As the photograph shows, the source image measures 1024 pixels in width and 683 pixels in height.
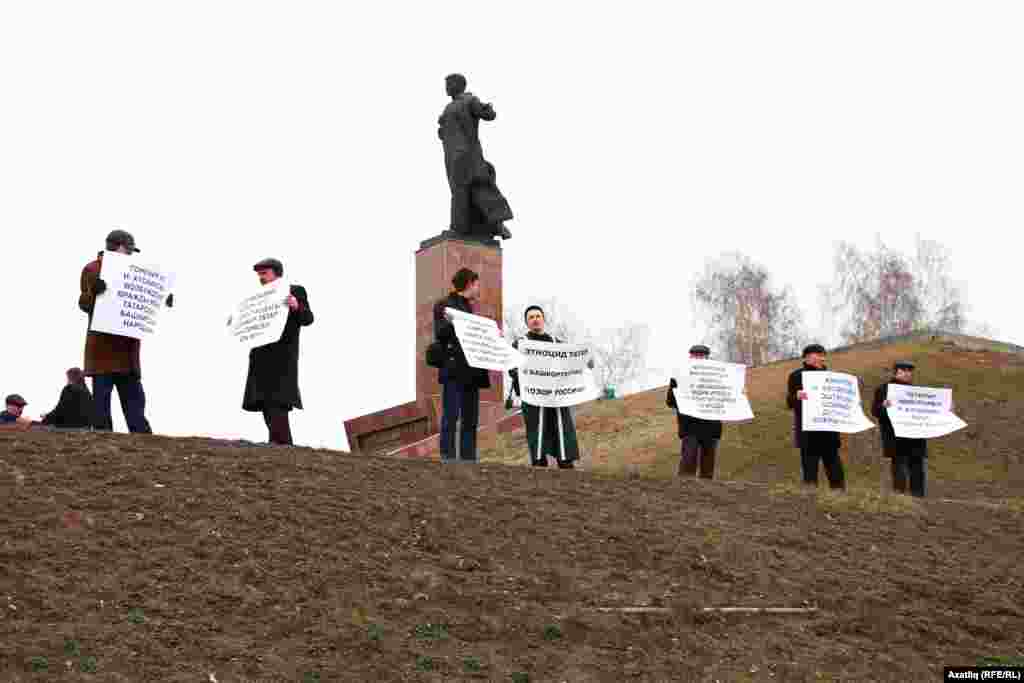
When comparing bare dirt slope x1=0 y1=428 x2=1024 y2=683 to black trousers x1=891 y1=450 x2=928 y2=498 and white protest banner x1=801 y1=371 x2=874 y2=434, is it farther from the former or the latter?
black trousers x1=891 y1=450 x2=928 y2=498

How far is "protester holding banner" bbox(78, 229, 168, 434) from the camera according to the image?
10.7 meters

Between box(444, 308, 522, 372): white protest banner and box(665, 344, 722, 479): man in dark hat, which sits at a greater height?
box(444, 308, 522, 372): white protest banner

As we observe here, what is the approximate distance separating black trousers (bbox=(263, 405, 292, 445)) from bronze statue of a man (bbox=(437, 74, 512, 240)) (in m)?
9.19

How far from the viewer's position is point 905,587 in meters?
8.72

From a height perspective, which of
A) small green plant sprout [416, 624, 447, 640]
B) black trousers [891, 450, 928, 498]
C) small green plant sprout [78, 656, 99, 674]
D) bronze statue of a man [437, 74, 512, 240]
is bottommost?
small green plant sprout [78, 656, 99, 674]

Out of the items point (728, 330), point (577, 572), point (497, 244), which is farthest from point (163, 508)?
point (728, 330)

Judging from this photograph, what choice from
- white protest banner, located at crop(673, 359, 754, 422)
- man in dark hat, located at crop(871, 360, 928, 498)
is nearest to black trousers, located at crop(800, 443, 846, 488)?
white protest banner, located at crop(673, 359, 754, 422)

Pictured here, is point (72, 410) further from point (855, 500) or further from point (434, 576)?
point (855, 500)

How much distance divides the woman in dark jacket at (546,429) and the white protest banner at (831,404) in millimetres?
2410

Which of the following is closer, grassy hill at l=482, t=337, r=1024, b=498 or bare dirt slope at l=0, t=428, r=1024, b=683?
bare dirt slope at l=0, t=428, r=1024, b=683

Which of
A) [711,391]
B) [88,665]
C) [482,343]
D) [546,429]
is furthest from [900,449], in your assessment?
[88,665]

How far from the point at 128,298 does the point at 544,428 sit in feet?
13.0

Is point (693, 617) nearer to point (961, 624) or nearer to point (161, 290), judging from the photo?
point (961, 624)

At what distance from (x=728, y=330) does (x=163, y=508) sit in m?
56.7
